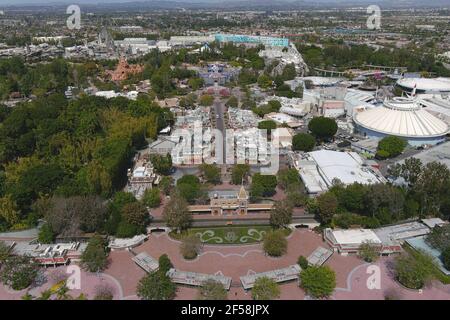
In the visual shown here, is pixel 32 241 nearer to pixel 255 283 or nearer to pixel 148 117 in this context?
pixel 255 283

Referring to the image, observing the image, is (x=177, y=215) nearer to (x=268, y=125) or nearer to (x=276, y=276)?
(x=276, y=276)

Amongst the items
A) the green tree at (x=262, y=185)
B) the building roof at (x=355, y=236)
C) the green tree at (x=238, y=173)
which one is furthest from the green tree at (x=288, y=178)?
the building roof at (x=355, y=236)

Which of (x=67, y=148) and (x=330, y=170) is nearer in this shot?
(x=330, y=170)

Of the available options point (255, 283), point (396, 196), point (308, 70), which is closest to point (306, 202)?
point (396, 196)

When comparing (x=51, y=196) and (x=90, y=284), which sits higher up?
(x=51, y=196)

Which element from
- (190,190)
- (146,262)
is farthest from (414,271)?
(190,190)
